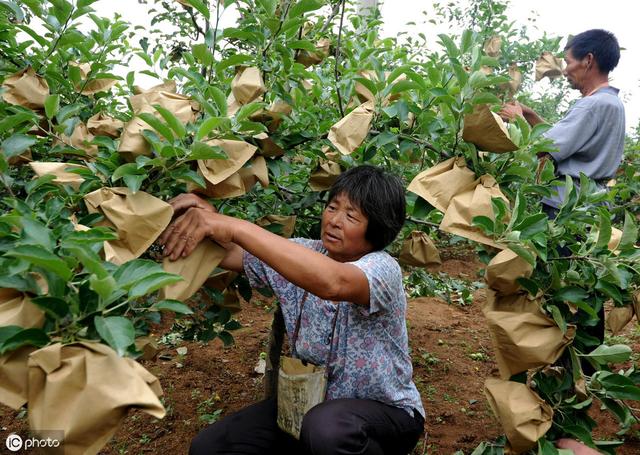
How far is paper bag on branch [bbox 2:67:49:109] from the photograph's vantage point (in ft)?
5.23

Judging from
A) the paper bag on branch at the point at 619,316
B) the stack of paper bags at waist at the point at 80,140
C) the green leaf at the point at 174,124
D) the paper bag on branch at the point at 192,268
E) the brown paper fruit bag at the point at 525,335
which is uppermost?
the green leaf at the point at 174,124

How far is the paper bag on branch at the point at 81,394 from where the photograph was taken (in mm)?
909

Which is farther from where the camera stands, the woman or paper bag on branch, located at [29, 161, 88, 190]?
the woman

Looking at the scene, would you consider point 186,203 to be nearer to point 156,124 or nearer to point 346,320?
point 156,124

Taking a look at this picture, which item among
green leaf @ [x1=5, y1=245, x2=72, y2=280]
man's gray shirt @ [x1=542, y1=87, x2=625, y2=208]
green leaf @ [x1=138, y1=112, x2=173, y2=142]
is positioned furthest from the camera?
man's gray shirt @ [x1=542, y1=87, x2=625, y2=208]

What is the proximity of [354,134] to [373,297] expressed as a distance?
48cm

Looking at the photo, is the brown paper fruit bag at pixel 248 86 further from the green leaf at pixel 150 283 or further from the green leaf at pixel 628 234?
the green leaf at pixel 628 234

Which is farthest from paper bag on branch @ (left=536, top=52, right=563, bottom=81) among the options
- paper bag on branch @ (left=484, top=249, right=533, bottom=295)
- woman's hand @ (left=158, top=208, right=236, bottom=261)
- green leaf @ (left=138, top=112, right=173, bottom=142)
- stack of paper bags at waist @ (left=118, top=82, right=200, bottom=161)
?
green leaf @ (left=138, top=112, right=173, bottom=142)

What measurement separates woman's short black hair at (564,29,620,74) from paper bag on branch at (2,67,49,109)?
242 cm

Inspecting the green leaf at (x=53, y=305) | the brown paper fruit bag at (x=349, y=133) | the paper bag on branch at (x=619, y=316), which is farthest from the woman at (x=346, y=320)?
the paper bag on branch at (x=619, y=316)

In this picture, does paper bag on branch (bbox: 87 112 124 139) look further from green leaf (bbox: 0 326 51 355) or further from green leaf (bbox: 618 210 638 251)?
green leaf (bbox: 618 210 638 251)

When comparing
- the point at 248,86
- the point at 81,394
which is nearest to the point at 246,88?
the point at 248,86

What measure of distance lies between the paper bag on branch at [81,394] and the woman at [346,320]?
56 centimetres

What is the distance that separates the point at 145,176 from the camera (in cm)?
130
